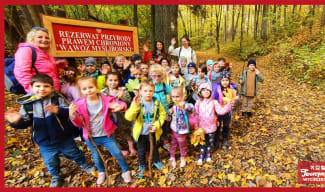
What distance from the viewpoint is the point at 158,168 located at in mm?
3135

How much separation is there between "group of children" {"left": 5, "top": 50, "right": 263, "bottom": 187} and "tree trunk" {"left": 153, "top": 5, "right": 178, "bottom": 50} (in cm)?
236

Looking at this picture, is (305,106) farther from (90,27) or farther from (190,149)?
(90,27)

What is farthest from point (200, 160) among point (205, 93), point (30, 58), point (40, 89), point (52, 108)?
point (30, 58)

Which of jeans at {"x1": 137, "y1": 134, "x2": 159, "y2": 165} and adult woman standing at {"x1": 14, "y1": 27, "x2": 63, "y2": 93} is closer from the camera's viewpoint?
adult woman standing at {"x1": 14, "y1": 27, "x2": 63, "y2": 93}

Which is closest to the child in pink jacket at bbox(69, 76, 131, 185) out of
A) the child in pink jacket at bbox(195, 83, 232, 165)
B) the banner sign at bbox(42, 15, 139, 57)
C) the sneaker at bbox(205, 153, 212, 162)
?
the banner sign at bbox(42, 15, 139, 57)

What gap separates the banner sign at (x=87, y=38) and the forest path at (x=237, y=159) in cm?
242

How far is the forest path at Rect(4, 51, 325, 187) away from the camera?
285 centimetres

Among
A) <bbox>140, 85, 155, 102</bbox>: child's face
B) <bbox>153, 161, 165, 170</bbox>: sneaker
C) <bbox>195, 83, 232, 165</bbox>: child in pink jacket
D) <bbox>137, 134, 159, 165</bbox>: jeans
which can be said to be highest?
<bbox>140, 85, 155, 102</bbox>: child's face

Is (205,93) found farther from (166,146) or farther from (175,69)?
(166,146)

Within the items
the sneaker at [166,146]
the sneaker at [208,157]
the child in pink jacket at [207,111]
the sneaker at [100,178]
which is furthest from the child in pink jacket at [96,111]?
the sneaker at [208,157]

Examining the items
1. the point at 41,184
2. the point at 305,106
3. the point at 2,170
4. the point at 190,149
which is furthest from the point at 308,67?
the point at 2,170

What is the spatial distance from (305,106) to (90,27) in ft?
24.6

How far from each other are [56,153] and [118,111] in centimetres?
136

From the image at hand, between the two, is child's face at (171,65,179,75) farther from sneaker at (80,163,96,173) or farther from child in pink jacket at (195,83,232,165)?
sneaker at (80,163,96,173)
